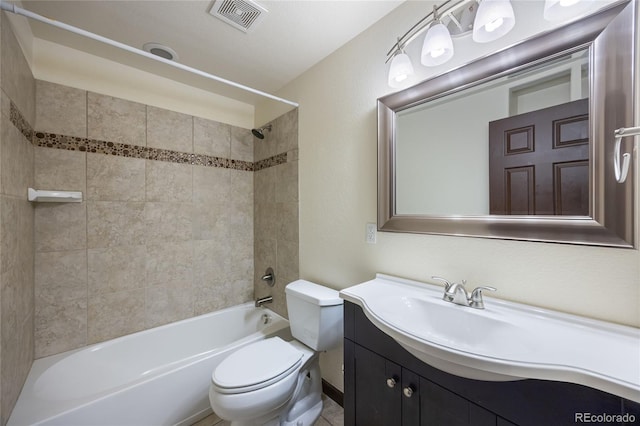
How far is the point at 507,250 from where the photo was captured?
0.94 m

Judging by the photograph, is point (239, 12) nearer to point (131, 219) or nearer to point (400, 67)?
point (400, 67)

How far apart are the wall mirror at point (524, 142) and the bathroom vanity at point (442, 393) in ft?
1.11

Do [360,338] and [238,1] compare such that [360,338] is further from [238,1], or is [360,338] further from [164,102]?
[164,102]

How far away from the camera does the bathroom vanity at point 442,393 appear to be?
1.89ft

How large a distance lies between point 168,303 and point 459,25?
2493 mm

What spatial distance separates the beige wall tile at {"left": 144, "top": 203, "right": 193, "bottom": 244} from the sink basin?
1538 mm

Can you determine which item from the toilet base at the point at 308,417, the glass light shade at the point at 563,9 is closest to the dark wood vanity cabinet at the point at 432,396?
the toilet base at the point at 308,417

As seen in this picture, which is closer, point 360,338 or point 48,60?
point 360,338

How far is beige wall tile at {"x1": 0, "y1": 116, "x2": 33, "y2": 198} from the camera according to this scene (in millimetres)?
1041

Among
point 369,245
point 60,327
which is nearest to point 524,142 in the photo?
point 369,245

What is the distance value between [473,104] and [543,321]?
86 cm

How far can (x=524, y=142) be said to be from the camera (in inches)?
36.3

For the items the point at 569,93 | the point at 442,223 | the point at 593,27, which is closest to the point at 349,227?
the point at 442,223

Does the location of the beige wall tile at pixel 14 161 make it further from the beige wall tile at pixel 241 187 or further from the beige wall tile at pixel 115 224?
the beige wall tile at pixel 241 187
